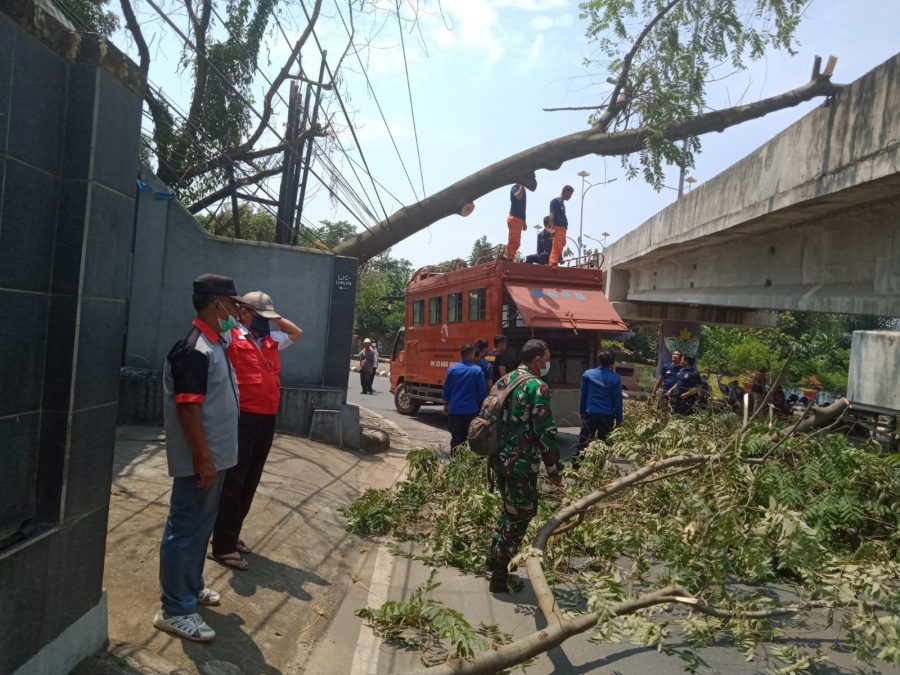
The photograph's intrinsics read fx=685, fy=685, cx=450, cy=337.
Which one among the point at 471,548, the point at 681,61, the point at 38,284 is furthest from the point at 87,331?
the point at 681,61

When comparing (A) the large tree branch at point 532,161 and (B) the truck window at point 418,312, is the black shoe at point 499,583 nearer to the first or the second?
(A) the large tree branch at point 532,161

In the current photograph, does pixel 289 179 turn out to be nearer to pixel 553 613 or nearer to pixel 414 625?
pixel 414 625

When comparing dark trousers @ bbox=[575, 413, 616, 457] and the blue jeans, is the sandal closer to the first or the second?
the blue jeans

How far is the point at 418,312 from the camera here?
589 inches

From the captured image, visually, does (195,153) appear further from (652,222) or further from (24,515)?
(24,515)

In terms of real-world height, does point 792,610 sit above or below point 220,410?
below

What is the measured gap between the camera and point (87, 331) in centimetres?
276

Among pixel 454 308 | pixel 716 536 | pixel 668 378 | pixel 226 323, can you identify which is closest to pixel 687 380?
pixel 668 378

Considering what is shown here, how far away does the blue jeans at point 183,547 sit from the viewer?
132 inches

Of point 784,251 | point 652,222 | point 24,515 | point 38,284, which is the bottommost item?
point 24,515

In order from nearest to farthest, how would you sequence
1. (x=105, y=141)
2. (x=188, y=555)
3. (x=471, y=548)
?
(x=105, y=141) < (x=188, y=555) < (x=471, y=548)

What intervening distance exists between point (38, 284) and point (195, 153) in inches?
430

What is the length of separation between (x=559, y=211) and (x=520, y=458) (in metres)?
8.40

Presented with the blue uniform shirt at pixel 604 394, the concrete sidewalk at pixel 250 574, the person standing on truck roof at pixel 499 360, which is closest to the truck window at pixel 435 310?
the person standing on truck roof at pixel 499 360
